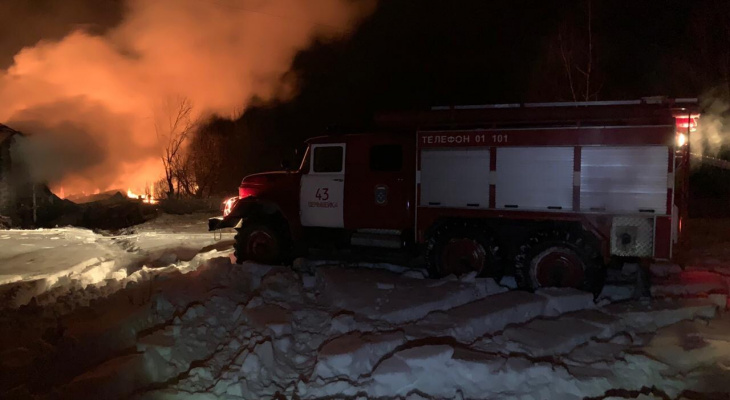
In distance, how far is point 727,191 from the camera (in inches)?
777

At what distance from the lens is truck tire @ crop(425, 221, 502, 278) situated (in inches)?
316

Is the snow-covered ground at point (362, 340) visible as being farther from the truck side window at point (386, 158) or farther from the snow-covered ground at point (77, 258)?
the truck side window at point (386, 158)

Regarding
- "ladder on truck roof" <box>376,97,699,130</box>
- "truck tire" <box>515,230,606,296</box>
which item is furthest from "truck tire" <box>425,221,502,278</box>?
"ladder on truck roof" <box>376,97,699,130</box>

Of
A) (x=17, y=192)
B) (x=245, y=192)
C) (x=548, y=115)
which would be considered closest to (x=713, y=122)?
(x=548, y=115)

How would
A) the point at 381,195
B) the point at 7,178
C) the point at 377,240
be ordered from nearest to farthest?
1. the point at 381,195
2. the point at 377,240
3. the point at 7,178

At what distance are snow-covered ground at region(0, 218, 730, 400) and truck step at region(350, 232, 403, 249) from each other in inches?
37.2

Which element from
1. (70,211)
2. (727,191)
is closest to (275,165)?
(70,211)

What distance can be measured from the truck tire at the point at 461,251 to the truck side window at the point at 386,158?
1.38m

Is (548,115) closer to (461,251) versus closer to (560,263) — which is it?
(560,263)

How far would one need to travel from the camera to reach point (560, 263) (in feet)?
25.1

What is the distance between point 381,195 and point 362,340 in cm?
394

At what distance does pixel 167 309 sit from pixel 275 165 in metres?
30.2

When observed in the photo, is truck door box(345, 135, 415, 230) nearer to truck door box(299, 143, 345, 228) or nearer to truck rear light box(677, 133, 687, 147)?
truck door box(299, 143, 345, 228)

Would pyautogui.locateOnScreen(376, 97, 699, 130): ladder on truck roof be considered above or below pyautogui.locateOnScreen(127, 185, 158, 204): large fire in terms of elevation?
above
